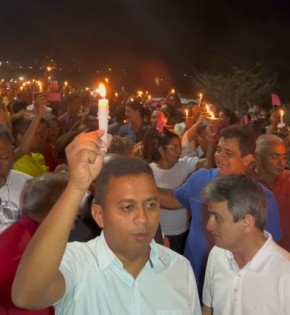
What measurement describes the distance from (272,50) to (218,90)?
332 cm

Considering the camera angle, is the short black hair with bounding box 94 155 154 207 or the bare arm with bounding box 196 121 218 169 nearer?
the short black hair with bounding box 94 155 154 207

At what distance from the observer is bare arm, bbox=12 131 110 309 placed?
5.70 ft

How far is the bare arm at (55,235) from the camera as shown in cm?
174

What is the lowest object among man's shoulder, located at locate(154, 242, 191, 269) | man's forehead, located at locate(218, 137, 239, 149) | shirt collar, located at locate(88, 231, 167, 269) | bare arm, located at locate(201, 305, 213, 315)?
bare arm, located at locate(201, 305, 213, 315)

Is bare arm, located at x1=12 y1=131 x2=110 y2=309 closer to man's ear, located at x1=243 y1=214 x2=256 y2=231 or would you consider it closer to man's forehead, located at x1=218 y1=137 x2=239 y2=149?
man's ear, located at x1=243 y1=214 x2=256 y2=231

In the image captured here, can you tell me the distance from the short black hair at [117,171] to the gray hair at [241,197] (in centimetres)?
75

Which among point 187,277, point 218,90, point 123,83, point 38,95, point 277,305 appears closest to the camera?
point 187,277

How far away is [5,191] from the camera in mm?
3814

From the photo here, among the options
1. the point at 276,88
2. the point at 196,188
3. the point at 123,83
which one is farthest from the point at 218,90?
the point at 196,188

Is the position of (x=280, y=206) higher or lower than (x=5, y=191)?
lower

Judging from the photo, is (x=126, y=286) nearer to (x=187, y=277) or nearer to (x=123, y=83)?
(x=187, y=277)

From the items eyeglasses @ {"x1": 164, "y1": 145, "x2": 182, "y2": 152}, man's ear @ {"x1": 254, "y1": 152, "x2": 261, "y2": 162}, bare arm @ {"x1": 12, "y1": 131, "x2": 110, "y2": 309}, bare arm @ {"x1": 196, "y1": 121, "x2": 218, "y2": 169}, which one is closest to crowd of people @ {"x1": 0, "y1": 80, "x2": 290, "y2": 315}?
bare arm @ {"x1": 12, "y1": 131, "x2": 110, "y2": 309}

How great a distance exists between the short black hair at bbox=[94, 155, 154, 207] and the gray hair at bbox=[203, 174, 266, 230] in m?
0.75

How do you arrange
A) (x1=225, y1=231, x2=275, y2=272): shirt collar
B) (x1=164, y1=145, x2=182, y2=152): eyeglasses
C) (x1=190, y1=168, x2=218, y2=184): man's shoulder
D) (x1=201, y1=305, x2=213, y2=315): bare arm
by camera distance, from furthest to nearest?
(x1=164, y1=145, x2=182, y2=152): eyeglasses, (x1=190, y1=168, x2=218, y2=184): man's shoulder, (x1=201, y1=305, x2=213, y2=315): bare arm, (x1=225, y1=231, x2=275, y2=272): shirt collar
